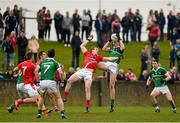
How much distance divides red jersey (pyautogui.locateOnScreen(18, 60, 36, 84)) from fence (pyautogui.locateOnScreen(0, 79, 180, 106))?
831 centimetres

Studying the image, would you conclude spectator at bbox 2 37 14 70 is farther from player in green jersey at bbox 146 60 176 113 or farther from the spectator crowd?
player in green jersey at bbox 146 60 176 113

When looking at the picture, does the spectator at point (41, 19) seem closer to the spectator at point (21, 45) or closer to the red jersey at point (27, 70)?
the spectator at point (21, 45)

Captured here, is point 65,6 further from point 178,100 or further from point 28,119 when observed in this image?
point 28,119

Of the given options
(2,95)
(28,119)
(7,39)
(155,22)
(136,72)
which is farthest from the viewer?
(155,22)

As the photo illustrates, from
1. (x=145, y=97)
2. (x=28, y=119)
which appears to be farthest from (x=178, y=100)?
(x=28, y=119)

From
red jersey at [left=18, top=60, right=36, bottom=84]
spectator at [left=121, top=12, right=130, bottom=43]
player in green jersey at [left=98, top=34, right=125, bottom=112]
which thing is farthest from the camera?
spectator at [left=121, top=12, right=130, bottom=43]

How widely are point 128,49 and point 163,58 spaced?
2.33 metres

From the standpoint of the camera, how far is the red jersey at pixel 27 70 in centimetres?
3038

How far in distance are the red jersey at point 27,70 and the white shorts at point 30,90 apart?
6.6 inches

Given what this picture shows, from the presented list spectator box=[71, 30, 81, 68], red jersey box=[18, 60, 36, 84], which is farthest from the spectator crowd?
red jersey box=[18, 60, 36, 84]

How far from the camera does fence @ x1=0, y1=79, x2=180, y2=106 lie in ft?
128

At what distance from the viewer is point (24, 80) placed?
100ft

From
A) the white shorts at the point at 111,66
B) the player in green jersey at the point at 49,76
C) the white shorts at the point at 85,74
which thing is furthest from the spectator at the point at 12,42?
the player in green jersey at the point at 49,76

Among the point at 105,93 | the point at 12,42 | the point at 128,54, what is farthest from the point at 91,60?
the point at 128,54
